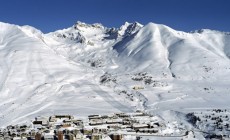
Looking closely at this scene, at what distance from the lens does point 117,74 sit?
134000mm

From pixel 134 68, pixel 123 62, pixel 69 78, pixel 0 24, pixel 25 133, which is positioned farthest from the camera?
pixel 0 24

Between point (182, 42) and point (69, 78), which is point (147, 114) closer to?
point (69, 78)

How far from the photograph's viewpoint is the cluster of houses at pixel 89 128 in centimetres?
6775

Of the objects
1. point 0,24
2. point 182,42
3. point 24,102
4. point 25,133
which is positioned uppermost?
point 0,24

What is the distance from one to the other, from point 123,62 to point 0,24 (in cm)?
6193

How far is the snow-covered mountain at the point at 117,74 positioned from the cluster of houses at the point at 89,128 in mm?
6273

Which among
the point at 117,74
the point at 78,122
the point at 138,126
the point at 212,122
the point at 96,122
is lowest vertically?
the point at 138,126

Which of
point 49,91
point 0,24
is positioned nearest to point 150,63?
point 49,91

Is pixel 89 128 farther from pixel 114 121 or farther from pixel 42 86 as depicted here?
pixel 42 86

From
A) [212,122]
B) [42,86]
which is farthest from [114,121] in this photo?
[42,86]

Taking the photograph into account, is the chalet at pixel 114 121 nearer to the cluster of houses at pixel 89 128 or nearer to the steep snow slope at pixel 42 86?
the cluster of houses at pixel 89 128

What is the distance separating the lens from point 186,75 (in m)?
127

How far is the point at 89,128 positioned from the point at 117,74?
61980 mm

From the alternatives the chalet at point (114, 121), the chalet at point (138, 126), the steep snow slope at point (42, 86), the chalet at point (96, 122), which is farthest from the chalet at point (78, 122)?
the steep snow slope at point (42, 86)
